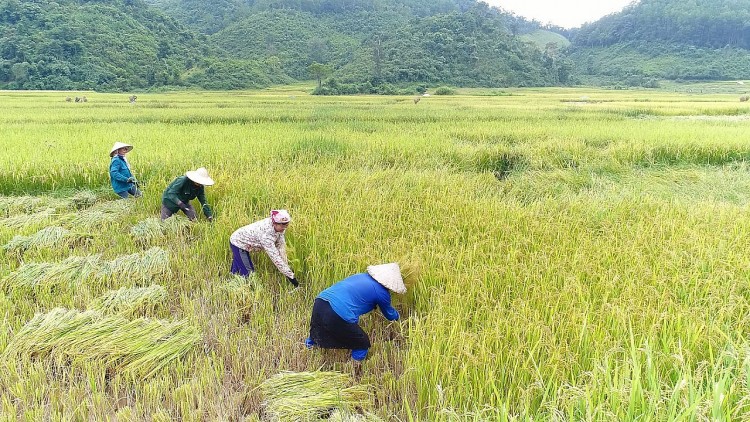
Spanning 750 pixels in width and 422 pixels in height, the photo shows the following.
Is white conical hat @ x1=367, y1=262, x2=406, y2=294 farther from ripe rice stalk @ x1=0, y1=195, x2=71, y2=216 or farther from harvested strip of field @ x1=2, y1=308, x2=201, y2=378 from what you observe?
ripe rice stalk @ x1=0, y1=195, x2=71, y2=216

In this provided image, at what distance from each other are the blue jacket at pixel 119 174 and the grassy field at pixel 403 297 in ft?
0.79

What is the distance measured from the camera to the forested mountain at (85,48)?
33.7 m

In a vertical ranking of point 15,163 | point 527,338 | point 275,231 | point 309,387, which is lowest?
point 309,387

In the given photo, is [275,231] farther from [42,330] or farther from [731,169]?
[731,169]

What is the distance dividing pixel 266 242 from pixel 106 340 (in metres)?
1.02

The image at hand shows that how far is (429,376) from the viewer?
1.76m

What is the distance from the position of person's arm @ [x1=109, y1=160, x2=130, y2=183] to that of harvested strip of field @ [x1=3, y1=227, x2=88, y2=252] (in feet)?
3.28

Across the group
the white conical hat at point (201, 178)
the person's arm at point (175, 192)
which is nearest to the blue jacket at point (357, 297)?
the white conical hat at point (201, 178)

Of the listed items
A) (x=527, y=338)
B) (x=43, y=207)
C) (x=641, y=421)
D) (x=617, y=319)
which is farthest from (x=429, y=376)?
(x=43, y=207)

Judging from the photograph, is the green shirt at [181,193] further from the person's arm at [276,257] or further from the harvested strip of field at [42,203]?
the person's arm at [276,257]

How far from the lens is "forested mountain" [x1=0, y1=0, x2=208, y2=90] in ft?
111

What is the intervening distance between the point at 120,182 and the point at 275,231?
2844 mm

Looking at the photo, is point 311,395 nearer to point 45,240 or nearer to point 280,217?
point 280,217

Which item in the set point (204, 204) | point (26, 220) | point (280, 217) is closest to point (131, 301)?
point (280, 217)
